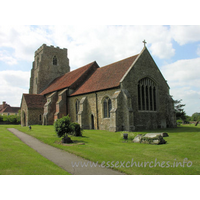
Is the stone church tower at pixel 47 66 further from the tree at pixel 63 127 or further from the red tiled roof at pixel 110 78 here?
the tree at pixel 63 127

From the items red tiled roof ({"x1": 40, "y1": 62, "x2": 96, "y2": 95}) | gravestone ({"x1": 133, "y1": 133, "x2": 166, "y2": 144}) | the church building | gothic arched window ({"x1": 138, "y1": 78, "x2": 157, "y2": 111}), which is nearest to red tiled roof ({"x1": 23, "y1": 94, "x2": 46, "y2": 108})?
the church building

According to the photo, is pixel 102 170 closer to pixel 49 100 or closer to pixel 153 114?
pixel 153 114

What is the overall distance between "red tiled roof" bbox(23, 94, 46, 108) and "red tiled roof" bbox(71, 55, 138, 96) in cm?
1042

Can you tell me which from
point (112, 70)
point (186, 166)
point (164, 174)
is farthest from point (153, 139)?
point (112, 70)

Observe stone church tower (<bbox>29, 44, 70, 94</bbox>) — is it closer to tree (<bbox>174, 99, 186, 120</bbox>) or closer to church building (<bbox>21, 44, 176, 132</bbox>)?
church building (<bbox>21, 44, 176, 132</bbox>)

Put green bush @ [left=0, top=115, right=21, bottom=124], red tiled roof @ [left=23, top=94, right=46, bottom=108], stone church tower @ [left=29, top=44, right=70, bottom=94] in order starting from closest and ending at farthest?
red tiled roof @ [left=23, top=94, right=46, bottom=108], stone church tower @ [left=29, top=44, right=70, bottom=94], green bush @ [left=0, top=115, right=21, bottom=124]

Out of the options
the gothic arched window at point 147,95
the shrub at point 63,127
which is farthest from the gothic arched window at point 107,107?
the shrub at point 63,127

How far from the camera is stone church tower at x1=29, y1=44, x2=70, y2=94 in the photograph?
1715 inches

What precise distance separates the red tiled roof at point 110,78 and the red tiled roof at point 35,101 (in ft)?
34.2

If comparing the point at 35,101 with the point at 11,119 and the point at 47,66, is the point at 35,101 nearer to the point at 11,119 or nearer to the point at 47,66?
the point at 47,66

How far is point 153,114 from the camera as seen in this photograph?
23922 mm

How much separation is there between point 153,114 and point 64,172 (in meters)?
19.6

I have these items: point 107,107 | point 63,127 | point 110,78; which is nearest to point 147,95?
point 110,78

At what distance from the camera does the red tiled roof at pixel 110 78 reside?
75.1ft
